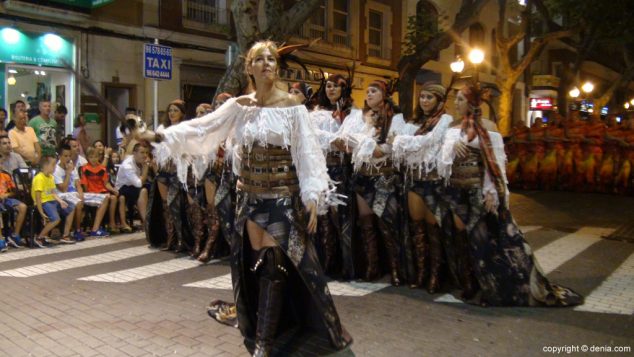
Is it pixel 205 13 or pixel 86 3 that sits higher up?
pixel 205 13

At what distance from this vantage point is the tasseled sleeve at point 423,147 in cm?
604

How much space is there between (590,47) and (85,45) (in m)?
18.7

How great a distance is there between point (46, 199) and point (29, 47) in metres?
6.31

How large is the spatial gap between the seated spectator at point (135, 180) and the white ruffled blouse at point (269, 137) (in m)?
6.06

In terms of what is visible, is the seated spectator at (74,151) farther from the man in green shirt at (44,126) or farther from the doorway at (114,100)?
the doorway at (114,100)

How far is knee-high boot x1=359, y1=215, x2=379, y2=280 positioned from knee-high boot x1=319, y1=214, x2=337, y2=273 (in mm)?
400

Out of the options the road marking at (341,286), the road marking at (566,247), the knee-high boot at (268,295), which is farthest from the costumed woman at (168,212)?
the road marking at (566,247)

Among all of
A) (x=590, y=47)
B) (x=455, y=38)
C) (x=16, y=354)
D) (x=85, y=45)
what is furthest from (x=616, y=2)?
(x=16, y=354)

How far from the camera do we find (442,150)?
5941 millimetres

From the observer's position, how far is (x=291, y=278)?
4676 millimetres

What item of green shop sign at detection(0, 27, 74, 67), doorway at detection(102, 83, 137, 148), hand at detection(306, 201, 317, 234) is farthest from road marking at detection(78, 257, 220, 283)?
doorway at detection(102, 83, 137, 148)

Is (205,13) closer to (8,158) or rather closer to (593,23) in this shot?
(8,158)

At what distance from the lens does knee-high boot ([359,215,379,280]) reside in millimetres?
6676

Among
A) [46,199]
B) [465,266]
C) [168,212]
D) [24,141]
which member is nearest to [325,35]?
[24,141]
